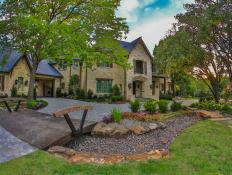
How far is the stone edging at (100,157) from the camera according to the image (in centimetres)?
597

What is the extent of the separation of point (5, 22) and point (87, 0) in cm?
639

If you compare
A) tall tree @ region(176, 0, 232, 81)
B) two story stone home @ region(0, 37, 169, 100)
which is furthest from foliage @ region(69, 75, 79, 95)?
tall tree @ region(176, 0, 232, 81)

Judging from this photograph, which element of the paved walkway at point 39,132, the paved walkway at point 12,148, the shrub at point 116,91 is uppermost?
the shrub at point 116,91

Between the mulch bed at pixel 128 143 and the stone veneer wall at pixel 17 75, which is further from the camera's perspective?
the stone veneer wall at pixel 17 75

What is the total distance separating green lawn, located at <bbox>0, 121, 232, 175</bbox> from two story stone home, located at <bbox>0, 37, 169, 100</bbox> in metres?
19.7

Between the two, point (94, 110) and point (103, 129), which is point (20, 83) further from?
point (103, 129)

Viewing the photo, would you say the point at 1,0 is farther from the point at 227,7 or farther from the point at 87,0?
the point at 227,7

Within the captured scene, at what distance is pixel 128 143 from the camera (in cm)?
754

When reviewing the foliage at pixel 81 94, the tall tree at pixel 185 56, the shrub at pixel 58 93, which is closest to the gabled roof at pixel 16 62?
the shrub at pixel 58 93

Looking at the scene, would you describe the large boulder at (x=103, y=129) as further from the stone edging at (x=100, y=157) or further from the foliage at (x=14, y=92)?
the foliage at (x=14, y=92)

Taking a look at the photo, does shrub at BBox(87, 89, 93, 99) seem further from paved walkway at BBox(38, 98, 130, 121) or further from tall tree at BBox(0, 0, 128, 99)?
tall tree at BBox(0, 0, 128, 99)

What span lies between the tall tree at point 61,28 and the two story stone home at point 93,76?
6.41 metres

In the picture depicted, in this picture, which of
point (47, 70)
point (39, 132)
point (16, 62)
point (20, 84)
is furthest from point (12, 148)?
point (47, 70)

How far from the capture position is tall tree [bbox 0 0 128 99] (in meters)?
15.5
